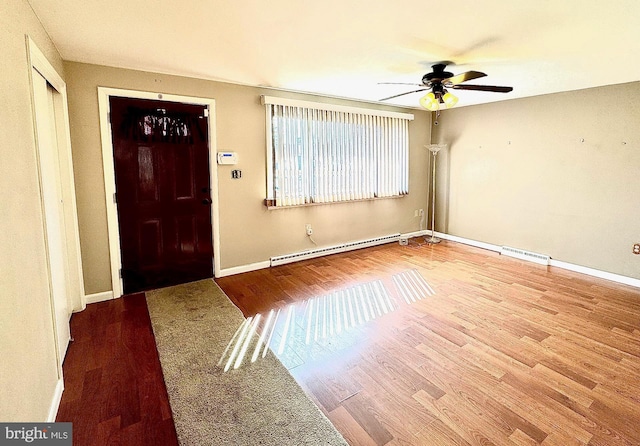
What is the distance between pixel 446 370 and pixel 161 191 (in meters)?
3.36

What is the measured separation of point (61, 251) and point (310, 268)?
2736 mm

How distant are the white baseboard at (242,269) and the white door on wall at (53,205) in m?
1.60

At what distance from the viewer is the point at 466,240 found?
19.0 ft

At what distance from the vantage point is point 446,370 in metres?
2.33

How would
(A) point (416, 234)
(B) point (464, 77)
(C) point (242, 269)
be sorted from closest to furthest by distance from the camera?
(B) point (464, 77) → (C) point (242, 269) → (A) point (416, 234)

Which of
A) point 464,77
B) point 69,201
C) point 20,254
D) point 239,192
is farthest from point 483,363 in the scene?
Answer: point 69,201

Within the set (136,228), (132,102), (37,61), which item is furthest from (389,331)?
(132,102)

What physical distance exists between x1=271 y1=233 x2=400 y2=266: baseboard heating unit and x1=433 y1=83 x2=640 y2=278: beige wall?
53.0 inches

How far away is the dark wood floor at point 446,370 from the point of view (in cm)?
183

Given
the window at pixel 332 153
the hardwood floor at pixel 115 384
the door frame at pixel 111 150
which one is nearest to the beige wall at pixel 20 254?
the hardwood floor at pixel 115 384

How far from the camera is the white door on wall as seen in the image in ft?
7.45

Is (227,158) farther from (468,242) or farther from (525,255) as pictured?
(525,255)

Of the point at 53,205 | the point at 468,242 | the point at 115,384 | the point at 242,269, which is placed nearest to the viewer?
the point at 115,384

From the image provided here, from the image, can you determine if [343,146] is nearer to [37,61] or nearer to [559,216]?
[559,216]
